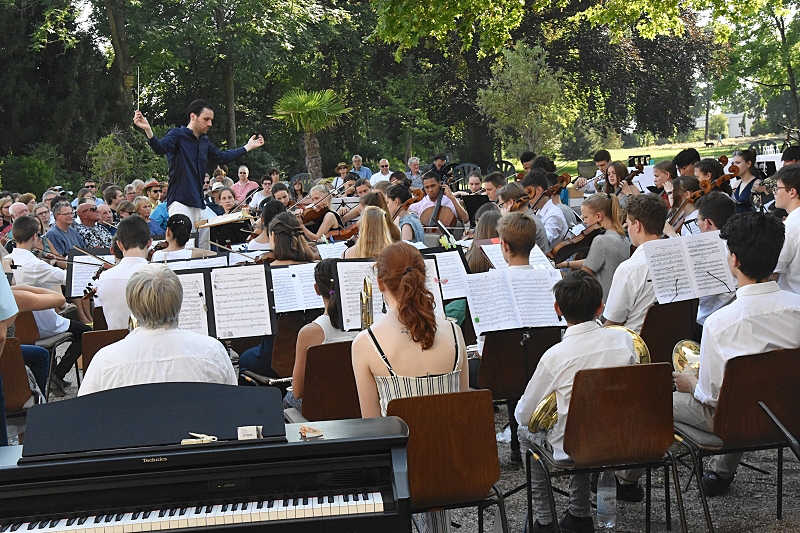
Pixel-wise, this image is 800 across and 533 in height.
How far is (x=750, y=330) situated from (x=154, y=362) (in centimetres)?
272

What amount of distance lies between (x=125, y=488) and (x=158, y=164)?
21136mm

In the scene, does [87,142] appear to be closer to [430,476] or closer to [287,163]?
[287,163]

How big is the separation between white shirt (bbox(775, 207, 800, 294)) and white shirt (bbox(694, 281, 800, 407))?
157 cm

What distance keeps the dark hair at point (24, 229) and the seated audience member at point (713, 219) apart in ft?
18.3

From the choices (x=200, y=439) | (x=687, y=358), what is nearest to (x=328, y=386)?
(x=200, y=439)

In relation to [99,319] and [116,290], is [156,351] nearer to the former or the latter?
[116,290]

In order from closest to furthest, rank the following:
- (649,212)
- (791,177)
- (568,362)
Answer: (568,362) < (649,212) < (791,177)

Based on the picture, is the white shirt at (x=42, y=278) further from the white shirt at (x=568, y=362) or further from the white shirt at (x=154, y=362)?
the white shirt at (x=568, y=362)

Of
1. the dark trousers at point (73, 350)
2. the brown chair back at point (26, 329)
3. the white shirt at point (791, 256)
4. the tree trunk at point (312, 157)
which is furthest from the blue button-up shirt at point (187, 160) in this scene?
the tree trunk at point (312, 157)

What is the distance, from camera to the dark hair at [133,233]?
6516 mm

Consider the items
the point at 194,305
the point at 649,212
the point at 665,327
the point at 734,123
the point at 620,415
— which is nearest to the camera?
the point at 620,415

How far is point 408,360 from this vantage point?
12.6 ft

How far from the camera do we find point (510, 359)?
206 inches

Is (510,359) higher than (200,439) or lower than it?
lower
